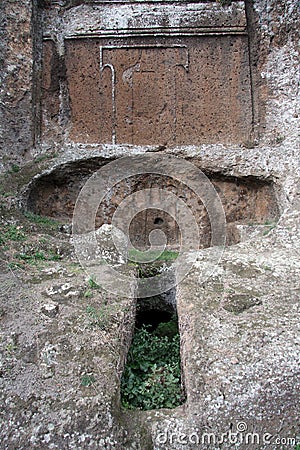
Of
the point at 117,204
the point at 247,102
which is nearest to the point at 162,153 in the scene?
the point at 117,204

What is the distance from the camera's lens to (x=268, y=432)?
12.8 feet

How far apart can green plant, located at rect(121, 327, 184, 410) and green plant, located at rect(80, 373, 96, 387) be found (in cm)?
47

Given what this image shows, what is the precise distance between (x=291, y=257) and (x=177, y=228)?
10.8ft

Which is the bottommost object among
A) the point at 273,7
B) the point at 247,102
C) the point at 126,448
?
the point at 126,448

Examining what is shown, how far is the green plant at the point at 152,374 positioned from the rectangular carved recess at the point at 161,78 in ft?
16.4

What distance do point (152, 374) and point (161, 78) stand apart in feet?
22.1

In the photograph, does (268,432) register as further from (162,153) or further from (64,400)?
(162,153)

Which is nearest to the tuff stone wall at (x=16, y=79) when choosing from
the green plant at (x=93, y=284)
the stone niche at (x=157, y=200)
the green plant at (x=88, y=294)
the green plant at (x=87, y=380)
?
the stone niche at (x=157, y=200)

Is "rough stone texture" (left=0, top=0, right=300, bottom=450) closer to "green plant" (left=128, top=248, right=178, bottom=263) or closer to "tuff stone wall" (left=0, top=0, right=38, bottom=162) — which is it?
"green plant" (left=128, top=248, right=178, bottom=263)

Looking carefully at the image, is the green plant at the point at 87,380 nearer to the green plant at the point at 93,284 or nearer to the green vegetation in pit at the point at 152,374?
the green vegetation in pit at the point at 152,374

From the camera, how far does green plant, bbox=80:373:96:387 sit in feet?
13.6

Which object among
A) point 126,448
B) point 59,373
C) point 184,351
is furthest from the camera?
point 184,351

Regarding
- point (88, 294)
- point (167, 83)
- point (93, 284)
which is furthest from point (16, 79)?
point (88, 294)

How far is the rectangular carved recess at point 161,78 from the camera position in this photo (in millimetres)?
9250
